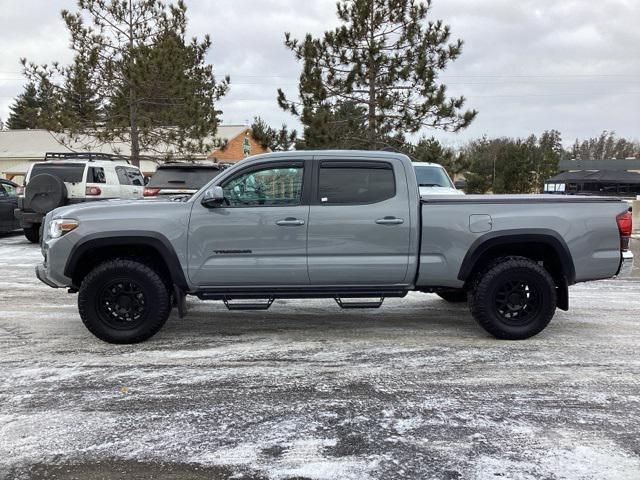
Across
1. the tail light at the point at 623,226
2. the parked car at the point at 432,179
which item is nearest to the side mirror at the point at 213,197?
the tail light at the point at 623,226

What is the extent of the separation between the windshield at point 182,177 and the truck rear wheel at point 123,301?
662 centimetres

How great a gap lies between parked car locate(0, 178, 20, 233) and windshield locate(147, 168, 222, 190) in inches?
187

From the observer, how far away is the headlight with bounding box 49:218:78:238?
5410mm

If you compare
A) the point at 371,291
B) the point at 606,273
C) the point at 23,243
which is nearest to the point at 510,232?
the point at 606,273

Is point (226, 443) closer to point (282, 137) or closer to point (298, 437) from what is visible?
point (298, 437)

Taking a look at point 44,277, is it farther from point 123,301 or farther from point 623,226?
point 623,226

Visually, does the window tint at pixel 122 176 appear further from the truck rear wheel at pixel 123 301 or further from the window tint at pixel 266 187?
the window tint at pixel 266 187

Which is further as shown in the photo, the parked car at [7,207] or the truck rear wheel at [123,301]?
the parked car at [7,207]

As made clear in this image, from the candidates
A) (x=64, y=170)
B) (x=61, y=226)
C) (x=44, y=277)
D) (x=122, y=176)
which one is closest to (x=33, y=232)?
(x=64, y=170)

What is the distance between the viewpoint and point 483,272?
5664 millimetres

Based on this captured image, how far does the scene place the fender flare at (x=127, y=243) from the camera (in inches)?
211

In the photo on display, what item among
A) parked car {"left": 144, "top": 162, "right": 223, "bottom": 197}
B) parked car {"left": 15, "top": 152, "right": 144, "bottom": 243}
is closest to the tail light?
parked car {"left": 144, "top": 162, "right": 223, "bottom": 197}

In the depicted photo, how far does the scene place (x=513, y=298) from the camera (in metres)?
5.66

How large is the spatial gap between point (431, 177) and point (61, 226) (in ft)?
25.8
